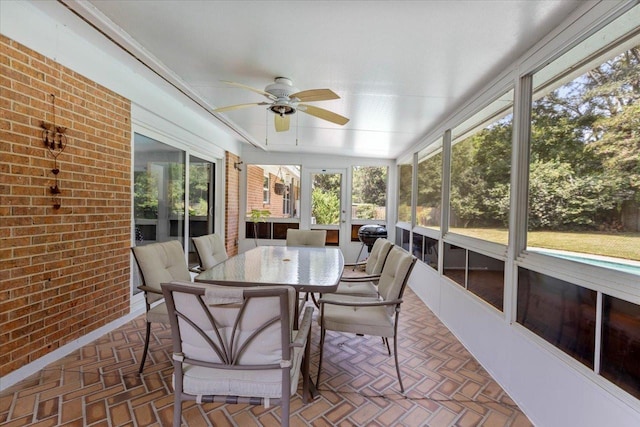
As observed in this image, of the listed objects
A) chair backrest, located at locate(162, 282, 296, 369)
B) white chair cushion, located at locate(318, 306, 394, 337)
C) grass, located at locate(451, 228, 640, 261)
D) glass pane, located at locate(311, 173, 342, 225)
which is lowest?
white chair cushion, located at locate(318, 306, 394, 337)

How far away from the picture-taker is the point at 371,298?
8.81 ft

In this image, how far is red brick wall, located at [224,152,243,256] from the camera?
5621 mm

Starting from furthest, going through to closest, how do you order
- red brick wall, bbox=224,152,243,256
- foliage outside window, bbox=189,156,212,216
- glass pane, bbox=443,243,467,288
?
red brick wall, bbox=224,152,243,256
foliage outside window, bbox=189,156,212,216
glass pane, bbox=443,243,467,288

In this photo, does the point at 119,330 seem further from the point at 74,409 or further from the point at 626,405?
the point at 626,405

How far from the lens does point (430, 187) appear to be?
13.6 ft

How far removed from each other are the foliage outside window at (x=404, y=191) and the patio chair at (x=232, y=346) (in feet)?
14.3

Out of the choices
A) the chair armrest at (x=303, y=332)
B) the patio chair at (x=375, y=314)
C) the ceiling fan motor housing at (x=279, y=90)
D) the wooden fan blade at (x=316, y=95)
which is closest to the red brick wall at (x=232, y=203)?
the ceiling fan motor housing at (x=279, y=90)

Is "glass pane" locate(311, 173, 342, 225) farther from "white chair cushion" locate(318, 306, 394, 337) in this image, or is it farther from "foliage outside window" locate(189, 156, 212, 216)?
"white chair cushion" locate(318, 306, 394, 337)

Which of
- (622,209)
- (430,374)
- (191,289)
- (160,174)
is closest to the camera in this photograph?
(191,289)

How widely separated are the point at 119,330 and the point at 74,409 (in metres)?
1.16

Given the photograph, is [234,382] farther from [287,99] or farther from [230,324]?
[287,99]

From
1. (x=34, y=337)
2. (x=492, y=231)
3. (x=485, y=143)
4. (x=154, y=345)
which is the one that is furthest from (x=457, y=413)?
(x=34, y=337)

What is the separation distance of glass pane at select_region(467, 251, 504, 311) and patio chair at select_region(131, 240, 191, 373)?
8.11 feet

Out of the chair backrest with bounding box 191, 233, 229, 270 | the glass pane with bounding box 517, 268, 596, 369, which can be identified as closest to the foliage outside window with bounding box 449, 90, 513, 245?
the glass pane with bounding box 517, 268, 596, 369
